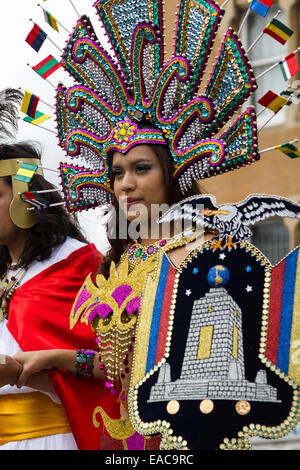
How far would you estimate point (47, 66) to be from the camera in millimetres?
4305

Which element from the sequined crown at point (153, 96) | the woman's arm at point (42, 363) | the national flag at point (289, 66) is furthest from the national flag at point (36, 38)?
the woman's arm at point (42, 363)

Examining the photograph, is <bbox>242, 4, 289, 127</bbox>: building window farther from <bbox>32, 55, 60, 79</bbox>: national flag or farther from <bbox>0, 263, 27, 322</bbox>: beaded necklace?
<bbox>0, 263, 27, 322</bbox>: beaded necklace

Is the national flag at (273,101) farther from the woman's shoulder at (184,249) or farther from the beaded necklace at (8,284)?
the beaded necklace at (8,284)

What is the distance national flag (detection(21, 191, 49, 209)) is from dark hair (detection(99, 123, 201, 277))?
0.53 m

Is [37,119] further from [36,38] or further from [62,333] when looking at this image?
[62,333]

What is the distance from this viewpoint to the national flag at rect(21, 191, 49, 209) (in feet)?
14.1

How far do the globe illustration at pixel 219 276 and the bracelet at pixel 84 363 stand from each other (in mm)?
1033

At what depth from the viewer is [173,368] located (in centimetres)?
304

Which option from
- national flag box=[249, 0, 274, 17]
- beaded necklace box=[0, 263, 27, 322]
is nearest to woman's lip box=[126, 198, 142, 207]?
beaded necklace box=[0, 263, 27, 322]

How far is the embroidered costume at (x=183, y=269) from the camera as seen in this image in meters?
2.88

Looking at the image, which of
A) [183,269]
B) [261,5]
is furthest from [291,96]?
[183,269]
